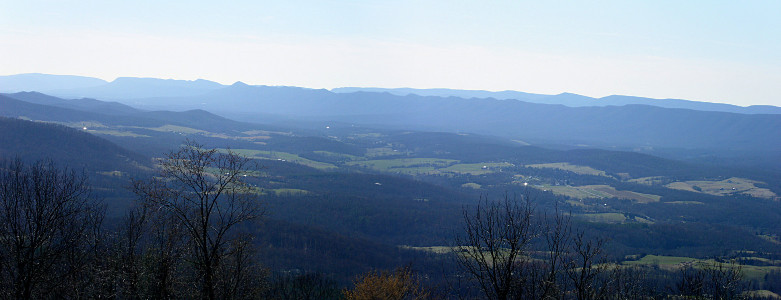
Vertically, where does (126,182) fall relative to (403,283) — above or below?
below

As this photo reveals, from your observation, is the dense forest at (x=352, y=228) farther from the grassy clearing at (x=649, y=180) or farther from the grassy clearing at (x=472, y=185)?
the grassy clearing at (x=649, y=180)

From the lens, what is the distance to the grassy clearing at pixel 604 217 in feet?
390

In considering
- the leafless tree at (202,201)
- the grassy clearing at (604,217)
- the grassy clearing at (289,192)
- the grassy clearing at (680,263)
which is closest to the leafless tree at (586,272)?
the leafless tree at (202,201)

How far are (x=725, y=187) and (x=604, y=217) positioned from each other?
72.8m

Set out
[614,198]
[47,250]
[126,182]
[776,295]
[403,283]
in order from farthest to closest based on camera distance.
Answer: [614,198] < [126,182] < [776,295] < [403,283] < [47,250]

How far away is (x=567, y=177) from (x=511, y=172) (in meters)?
18.7

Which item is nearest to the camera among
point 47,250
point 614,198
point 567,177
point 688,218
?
point 47,250

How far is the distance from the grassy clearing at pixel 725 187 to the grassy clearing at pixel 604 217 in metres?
53.6

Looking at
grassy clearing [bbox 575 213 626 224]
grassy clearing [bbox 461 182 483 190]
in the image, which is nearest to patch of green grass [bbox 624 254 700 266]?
grassy clearing [bbox 575 213 626 224]

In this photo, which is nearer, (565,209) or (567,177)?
(565,209)

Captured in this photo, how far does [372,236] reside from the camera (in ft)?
340

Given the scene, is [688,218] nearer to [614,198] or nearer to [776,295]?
[614,198]

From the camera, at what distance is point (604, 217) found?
404 ft

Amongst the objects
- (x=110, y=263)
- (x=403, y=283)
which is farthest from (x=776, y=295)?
(x=110, y=263)
